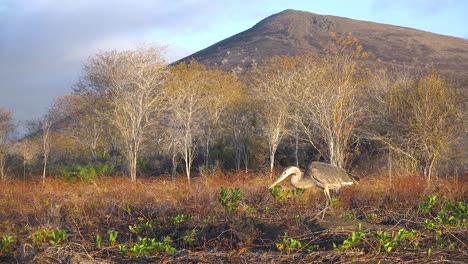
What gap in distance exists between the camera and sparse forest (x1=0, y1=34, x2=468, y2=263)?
8.12 metres

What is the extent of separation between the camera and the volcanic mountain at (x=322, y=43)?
70.4 metres

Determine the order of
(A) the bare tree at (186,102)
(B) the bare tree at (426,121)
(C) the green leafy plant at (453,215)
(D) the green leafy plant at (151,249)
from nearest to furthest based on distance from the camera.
Answer: (D) the green leafy plant at (151,249)
(C) the green leafy plant at (453,215)
(B) the bare tree at (426,121)
(A) the bare tree at (186,102)

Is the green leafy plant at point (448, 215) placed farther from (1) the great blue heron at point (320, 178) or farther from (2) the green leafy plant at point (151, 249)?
(2) the green leafy plant at point (151, 249)

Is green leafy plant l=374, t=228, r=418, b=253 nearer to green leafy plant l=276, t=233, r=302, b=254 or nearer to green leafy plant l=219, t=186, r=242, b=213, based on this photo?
green leafy plant l=276, t=233, r=302, b=254

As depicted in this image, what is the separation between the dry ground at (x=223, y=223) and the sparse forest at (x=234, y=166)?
0.04 meters

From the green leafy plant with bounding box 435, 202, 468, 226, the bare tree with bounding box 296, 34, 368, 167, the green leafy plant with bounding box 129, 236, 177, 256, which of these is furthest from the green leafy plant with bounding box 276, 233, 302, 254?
the bare tree with bounding box 296, 34, 368, 167

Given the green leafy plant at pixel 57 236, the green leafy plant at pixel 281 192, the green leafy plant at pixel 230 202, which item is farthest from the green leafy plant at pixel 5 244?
the green leafy plant at pixel 281 192

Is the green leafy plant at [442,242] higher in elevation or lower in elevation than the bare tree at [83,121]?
lower

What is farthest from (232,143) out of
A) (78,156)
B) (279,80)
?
(78,156)

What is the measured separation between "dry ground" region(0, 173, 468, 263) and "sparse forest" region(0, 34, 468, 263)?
1.4 inches

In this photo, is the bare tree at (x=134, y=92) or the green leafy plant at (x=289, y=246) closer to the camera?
the green leafy plant at (x=289, y=246)

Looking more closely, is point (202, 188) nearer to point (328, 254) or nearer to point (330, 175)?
point (330, 175)

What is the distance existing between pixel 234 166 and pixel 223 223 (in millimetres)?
27650

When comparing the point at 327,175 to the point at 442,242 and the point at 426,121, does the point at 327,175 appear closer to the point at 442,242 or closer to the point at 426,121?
the point at 442,242
